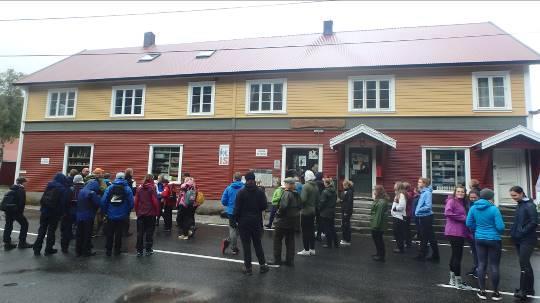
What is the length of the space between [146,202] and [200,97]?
32.8 ft

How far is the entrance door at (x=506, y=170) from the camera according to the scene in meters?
13.2

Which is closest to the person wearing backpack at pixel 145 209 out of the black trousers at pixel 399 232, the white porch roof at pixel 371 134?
the black trousers at pixel 399 232

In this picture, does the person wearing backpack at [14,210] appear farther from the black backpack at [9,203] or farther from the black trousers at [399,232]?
the black trousers at [399,232]

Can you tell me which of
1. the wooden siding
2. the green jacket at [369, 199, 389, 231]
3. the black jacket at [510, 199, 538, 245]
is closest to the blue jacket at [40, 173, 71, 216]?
the green jacket at [369, 199, 389, 231]

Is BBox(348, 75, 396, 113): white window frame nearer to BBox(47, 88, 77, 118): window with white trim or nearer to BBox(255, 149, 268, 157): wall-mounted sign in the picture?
BBox(255, 149, 268, 157): wall-mounted sign

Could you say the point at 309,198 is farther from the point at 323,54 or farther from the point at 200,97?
the point at 323,54

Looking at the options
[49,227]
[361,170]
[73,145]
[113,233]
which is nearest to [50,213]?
[49,227]

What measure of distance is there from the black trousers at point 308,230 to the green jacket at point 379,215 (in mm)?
1295

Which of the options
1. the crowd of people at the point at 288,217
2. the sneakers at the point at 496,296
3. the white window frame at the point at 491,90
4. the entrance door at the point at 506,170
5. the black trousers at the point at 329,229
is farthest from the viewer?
the white window frame at the point at 491,90

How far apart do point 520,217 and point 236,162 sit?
11697 millimetres

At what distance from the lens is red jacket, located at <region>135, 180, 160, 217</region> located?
7547 mm

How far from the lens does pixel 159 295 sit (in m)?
5.29

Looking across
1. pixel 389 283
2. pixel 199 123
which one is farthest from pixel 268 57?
pixel 389 283

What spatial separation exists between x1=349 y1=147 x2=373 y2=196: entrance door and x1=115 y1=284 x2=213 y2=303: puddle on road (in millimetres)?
10298
